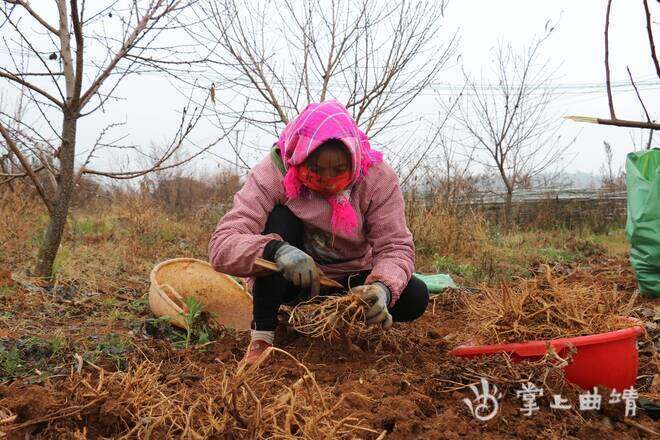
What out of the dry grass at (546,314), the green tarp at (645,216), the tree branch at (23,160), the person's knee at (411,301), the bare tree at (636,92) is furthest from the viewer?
the green tarp at (645,216)

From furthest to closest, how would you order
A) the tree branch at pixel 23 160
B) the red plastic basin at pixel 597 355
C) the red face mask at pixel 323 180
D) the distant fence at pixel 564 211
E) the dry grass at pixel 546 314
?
the distant fence at pixel 564 211
the tree branch at pixel 23 160
the red face mask at pixel 323 180
the dry grass at pixel 546 314
the red plastic basin at pixel 597 355

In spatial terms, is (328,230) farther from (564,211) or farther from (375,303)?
(564,211)

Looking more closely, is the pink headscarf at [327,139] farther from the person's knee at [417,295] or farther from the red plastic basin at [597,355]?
the red plastic basin at [597,355]

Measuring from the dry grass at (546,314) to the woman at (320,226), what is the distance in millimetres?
373

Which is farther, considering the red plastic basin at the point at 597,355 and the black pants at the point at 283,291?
the black pants at the point at 283,291

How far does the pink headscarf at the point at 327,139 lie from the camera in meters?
2.03

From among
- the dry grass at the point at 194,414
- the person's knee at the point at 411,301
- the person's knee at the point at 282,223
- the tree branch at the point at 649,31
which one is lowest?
the dry grass at the point at 194,414

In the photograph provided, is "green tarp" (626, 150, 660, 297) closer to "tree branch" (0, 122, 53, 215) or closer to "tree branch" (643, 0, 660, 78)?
"tree branch" (643, 0, 660, 78)

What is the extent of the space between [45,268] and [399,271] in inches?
93.8

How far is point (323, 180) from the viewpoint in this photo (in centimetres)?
210

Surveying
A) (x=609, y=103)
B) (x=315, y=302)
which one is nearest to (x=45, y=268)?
(x=315, y=302)

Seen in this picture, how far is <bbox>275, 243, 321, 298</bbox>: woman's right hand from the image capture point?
6.49ft

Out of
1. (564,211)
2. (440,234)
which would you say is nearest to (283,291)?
(440,234)

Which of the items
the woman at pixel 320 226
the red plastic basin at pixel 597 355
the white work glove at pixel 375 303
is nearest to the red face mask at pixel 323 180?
the woman at pixel 320 226
